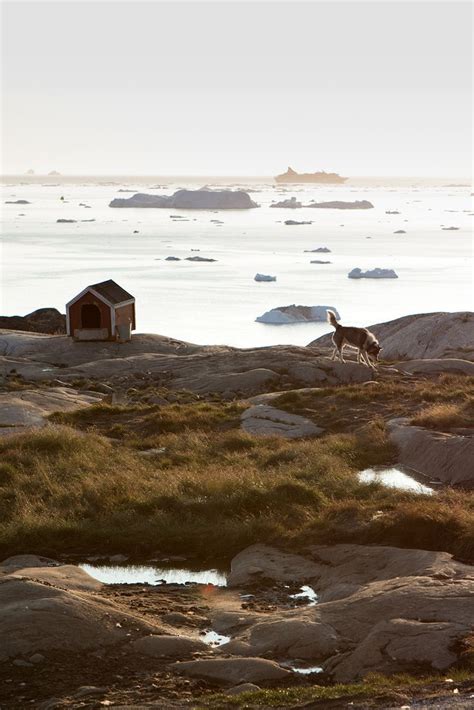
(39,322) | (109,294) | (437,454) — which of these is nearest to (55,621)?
(437,454)

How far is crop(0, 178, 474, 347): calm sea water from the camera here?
64.3m

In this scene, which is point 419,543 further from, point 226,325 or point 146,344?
A: point 226,325

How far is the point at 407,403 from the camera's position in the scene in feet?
82.6

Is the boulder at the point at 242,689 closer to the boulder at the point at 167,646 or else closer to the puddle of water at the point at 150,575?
the boulder at the point at 167,646

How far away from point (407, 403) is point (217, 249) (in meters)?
84.2

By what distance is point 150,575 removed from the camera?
46.6 ft

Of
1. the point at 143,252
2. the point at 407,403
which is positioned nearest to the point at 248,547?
the point at 407,403

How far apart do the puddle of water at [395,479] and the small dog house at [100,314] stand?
20.4m

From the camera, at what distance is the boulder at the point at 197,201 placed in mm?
177750

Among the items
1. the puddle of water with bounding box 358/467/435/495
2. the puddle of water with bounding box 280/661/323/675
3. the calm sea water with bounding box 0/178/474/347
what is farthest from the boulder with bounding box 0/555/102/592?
the calm sea water with bounding box 0/178/474/347

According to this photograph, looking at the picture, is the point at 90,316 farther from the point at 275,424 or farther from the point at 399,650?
the point at 399,650

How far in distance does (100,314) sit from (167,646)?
1117 inches

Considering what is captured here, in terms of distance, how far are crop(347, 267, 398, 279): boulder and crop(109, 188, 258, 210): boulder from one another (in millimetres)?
97418

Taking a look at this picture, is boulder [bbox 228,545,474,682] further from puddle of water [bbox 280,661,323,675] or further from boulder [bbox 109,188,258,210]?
boulder [bbox 109,188,258,210]
